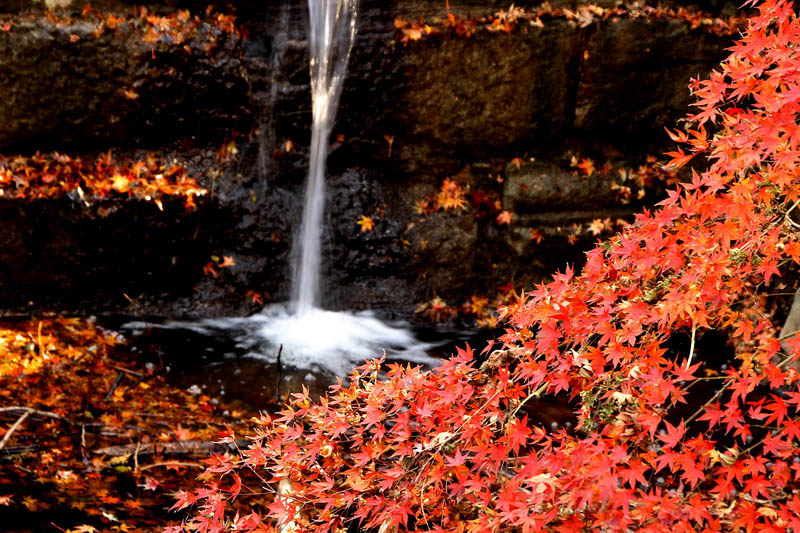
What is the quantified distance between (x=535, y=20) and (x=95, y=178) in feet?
15.6

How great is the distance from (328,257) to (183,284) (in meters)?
1.54

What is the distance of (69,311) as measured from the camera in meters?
5.63

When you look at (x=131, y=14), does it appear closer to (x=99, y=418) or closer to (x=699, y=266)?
(x=99, y=418)

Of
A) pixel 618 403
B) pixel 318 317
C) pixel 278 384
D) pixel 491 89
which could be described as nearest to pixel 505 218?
pixel 491 89

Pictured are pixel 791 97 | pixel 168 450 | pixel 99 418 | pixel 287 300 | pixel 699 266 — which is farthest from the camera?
pixel 287 300

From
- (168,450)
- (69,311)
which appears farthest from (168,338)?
(168,450)

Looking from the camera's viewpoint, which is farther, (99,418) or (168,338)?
(168,338)

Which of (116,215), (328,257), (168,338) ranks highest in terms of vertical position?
(116,215)

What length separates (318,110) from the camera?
6.04 metres

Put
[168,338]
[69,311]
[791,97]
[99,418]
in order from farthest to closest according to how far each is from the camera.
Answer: [69,311], [168,338], [99,418], [791,97]

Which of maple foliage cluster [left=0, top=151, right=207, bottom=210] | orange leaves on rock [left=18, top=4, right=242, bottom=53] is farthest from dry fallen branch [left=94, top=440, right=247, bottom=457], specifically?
orange leaves on rock [left=18, top=4, right=242, bottom=53]

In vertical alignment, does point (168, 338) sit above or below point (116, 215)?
below

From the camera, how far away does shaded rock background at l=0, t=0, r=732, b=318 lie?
18.2 ft

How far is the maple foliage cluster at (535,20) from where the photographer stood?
5805 mm
